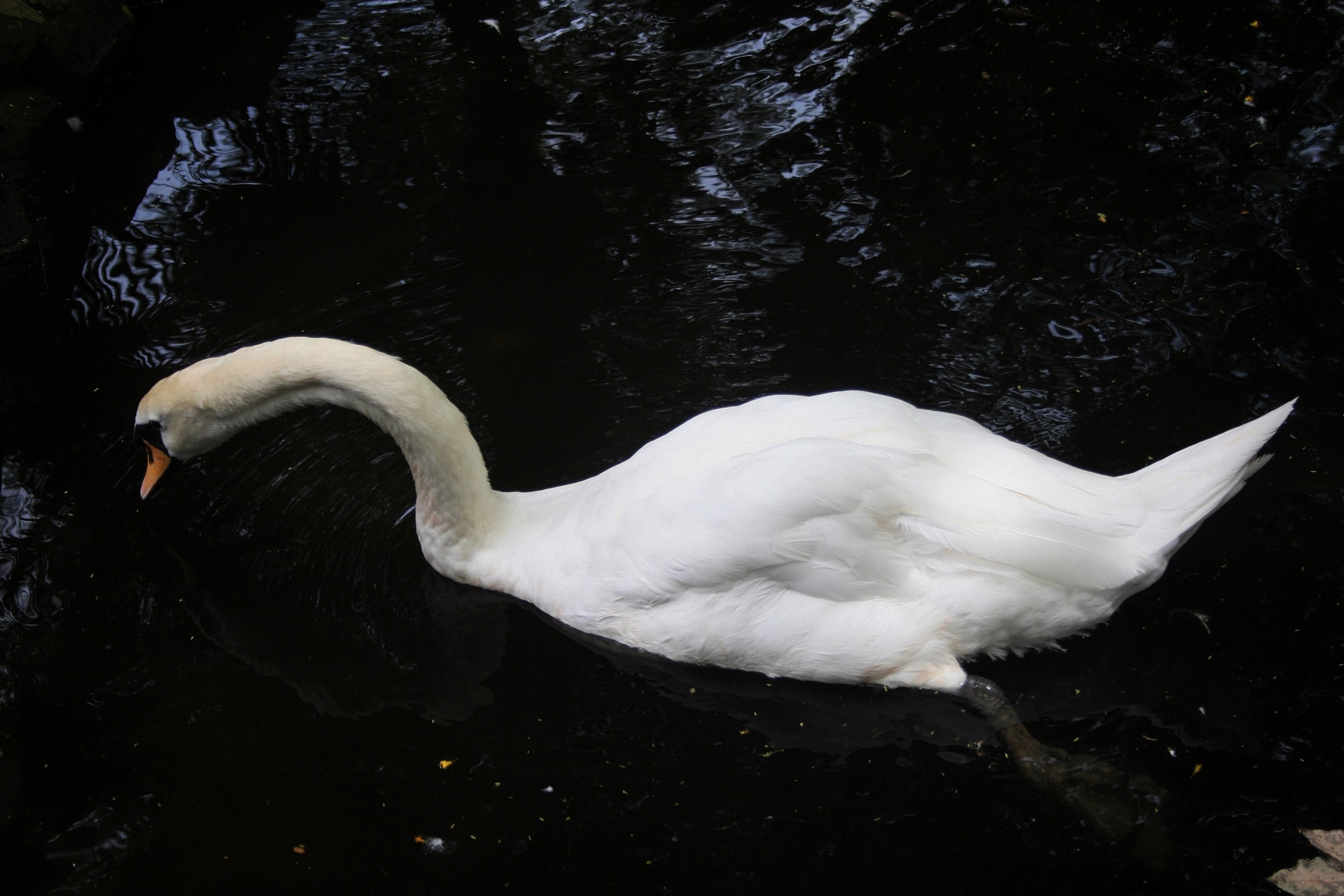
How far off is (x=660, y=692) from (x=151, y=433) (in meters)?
2.59

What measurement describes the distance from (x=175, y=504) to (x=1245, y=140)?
6.50m

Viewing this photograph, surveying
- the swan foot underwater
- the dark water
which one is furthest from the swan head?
the swan foot underwater

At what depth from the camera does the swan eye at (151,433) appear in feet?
15.1

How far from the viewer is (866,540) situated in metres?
3.67

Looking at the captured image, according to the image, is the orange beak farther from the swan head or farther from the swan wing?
the swan wing

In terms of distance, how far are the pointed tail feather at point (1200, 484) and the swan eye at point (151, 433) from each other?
13.4 feet

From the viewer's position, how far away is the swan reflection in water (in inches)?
134

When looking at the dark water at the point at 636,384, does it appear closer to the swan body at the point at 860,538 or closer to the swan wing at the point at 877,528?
the swan body at the point at 860,538

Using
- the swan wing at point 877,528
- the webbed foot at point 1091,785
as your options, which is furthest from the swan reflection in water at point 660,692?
the swan wing at point 877,528

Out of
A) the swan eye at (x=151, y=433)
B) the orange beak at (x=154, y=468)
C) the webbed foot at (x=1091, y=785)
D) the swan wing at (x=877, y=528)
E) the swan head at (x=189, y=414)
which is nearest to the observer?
the webbed foot at (x=1091, y=785)

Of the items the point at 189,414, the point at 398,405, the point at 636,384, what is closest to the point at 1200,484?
the point at 636,384

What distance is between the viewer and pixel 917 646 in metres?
3.70

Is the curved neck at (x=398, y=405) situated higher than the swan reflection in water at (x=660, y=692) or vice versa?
the curved neck at (x=398, y=405)

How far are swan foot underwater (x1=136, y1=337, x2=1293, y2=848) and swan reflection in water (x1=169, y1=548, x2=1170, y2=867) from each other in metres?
0.07
